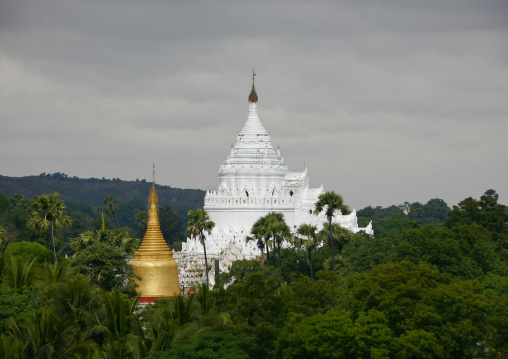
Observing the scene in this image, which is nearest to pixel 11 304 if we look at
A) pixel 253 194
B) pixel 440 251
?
pixel 440 251

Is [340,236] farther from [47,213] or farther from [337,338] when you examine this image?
[337,338]

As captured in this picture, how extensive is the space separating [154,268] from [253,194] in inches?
1731

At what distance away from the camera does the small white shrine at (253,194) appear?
115375 millimetres

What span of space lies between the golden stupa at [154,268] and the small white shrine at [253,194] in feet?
94.6

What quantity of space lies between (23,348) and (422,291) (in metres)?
19.6

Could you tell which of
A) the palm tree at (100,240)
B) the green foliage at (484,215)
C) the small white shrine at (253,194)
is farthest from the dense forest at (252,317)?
the small white shrine at (253,194)

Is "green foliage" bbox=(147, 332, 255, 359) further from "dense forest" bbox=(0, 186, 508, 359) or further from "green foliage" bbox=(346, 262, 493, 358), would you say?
"green foliage" bbox=(346, 262, 493, 358)

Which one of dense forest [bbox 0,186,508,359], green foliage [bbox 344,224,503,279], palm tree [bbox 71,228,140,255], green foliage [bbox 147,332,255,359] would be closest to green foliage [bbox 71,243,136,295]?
dense forest [bbox 0,186,508,359]

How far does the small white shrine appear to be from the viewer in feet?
379

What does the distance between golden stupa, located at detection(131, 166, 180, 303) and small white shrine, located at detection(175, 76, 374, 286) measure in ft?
94.6

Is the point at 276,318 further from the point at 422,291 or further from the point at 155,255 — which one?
the point at 155,255

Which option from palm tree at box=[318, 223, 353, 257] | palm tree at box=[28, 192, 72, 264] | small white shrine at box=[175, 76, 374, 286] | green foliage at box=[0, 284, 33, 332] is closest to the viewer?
green foliage at box=[0, 284, 33, 332]

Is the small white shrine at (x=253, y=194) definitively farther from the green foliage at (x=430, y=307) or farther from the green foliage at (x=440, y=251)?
the green foliage at (x=430, y=307)

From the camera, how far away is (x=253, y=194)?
121m
